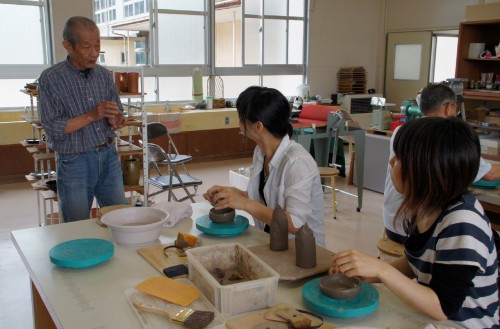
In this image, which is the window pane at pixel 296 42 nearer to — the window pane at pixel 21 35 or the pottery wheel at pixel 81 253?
the window pane at pixel 21 35

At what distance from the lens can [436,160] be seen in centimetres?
118

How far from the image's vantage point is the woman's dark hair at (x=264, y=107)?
1924mm

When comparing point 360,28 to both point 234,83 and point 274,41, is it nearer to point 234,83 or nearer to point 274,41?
point 274,41

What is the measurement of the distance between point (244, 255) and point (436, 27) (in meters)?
7.15

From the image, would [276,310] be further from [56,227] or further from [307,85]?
[307,85]

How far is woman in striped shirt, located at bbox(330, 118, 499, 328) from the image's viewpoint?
1.17 m

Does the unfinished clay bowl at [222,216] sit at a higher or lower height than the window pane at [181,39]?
lower

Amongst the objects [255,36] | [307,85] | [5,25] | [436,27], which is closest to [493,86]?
[436,27]

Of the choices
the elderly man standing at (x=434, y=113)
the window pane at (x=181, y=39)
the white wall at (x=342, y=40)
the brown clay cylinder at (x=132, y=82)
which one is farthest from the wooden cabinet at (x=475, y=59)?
the brown clay cylinder at (x=132, y=82)

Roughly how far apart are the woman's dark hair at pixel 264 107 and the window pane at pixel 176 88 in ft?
17.1

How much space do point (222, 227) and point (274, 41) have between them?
21.1 ft

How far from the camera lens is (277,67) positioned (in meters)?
7.92

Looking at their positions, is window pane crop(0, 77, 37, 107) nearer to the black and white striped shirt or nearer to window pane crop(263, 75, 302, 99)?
window pane crop(263, 75, 302, 99)

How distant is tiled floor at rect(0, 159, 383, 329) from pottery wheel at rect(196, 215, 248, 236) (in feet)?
4.43
